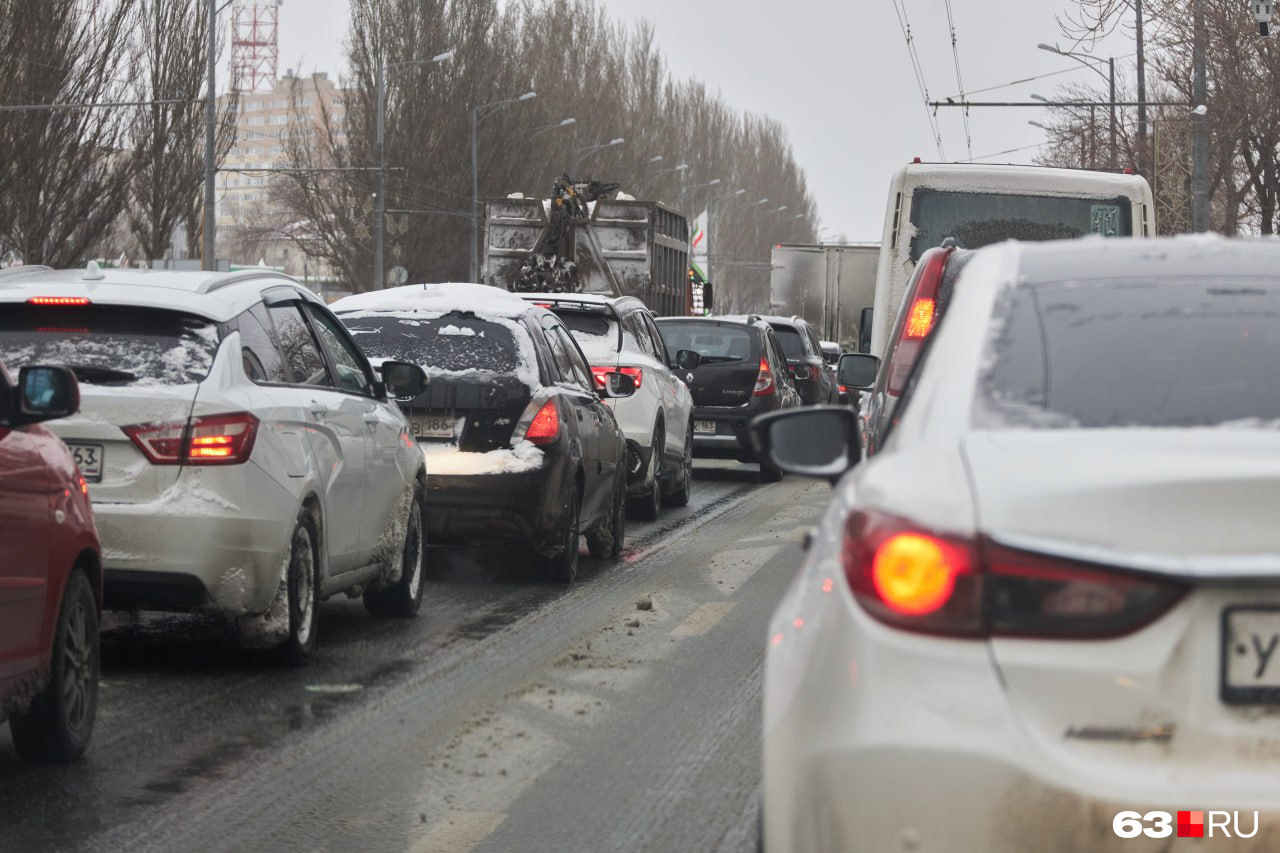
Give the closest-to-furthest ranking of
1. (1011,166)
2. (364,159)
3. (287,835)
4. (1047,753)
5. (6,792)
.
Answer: (1047,753) → (287,835) → (6,792) → (1011,166) → (364,159)

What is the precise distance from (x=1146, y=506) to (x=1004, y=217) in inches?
564

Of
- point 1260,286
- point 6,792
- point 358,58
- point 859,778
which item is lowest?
point 6,792

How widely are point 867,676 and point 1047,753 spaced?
28 centimetres

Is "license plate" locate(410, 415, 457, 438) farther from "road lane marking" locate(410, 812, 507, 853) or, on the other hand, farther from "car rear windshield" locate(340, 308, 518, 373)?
"road lane marking" locate(410, 812, 507, 853)

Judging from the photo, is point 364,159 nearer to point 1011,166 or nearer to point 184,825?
point 1011,166

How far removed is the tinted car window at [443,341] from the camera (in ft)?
36.7

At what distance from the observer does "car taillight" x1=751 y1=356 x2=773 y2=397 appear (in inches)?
845

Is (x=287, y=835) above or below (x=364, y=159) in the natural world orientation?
below

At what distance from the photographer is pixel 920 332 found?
32.2 ft

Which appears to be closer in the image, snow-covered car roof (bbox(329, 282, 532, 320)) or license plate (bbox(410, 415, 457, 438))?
license plate (bbox(410, 415, 457, 438))

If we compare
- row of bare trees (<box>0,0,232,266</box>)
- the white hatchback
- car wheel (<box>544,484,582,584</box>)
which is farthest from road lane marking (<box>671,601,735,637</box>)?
row of bare trees (<box>0,0,232,266</box>)

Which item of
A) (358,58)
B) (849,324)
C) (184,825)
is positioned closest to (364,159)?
(358,58)

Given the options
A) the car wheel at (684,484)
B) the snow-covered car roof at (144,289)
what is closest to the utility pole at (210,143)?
the car wheel at (684,484)

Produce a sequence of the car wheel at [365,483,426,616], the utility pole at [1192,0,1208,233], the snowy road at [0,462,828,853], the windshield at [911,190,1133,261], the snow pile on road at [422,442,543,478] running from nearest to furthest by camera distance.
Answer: the snowy road at [0,462,828,853] → the car wheel at [365,483,426,616] → the snow pile on road at [422,442,543,478] → the windshield at [911,190,1133,261] → the utility pole at [1192,0,1208,233]
